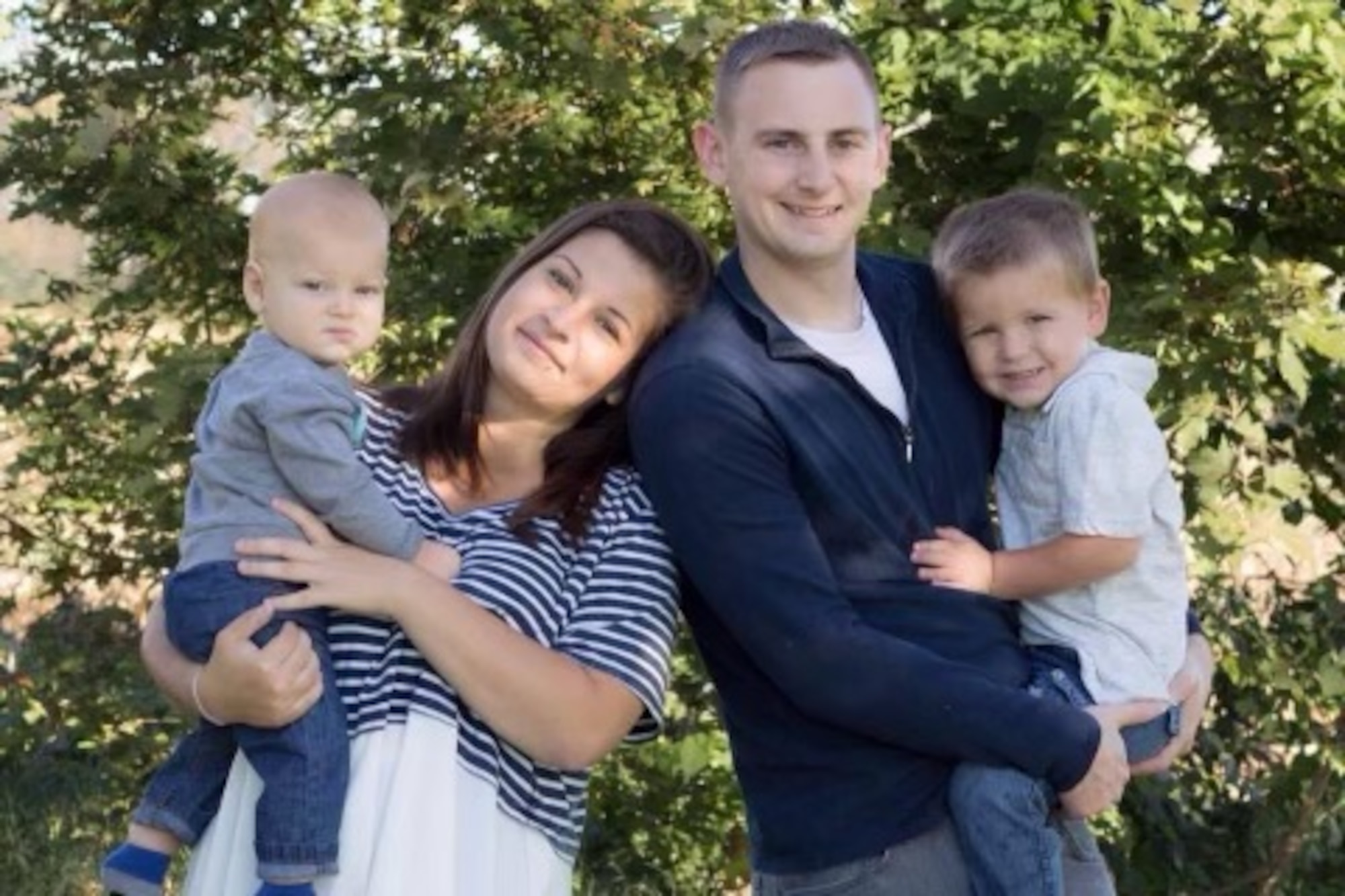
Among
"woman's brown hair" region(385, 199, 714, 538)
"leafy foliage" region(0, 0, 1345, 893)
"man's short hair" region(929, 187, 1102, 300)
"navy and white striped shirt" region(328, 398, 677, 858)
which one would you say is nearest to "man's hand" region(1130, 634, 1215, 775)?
"man's short hair" region(929, 187, 1102, 300)

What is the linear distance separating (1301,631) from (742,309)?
3041mm

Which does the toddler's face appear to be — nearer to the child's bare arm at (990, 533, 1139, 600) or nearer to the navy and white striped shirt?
the child's bare arm at (990, 533, 1139, 600)

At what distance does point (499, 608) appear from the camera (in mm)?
2846

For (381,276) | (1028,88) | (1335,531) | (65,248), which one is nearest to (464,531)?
(381,276)

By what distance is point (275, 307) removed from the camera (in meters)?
2.90

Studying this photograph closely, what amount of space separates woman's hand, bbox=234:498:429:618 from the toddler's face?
2.66 ft

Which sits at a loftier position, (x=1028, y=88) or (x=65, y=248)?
(x=65, y=248)

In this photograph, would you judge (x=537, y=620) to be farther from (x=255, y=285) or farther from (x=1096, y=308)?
(x=1096, y=308)

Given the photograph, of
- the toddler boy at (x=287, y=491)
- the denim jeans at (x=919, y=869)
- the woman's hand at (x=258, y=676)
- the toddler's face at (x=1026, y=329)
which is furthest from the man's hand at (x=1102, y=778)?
the woman's hand at (x=258, y=676)

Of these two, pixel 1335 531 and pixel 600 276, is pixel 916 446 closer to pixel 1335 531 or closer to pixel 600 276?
pixel 600 276

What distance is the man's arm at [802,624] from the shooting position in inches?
108

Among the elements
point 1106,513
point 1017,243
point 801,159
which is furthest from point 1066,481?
point 801,159

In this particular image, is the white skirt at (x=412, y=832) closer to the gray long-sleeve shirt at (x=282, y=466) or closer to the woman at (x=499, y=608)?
the woman at (x=499, y=608)

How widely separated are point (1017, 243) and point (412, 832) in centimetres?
110
